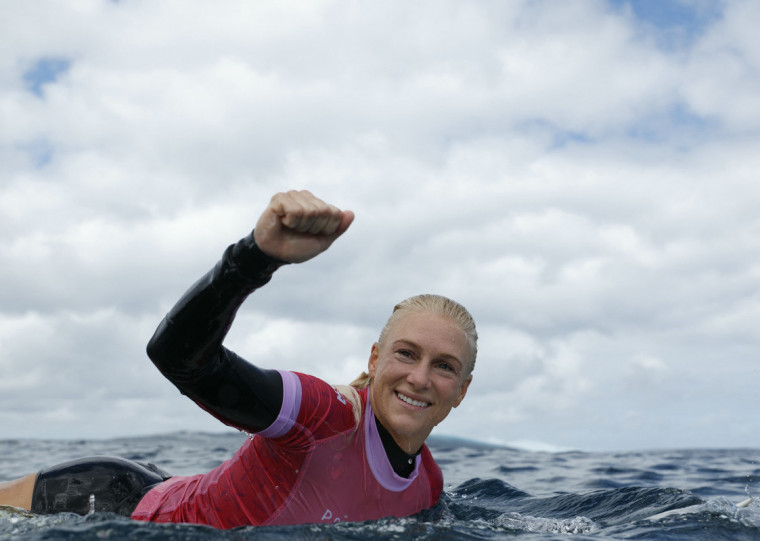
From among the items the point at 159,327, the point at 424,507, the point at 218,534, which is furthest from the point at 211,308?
the point at 424,507

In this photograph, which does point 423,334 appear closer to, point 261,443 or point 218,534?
point 261,443

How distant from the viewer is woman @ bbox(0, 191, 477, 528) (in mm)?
3318

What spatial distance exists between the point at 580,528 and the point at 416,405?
225cm

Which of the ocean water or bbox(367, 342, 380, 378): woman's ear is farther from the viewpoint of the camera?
bbox(367, 342, 380, 378): woman's ear

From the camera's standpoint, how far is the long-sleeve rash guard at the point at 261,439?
10.9 ft

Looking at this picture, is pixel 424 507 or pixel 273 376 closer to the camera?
pixel 273 376

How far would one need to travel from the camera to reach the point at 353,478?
430 centimetres

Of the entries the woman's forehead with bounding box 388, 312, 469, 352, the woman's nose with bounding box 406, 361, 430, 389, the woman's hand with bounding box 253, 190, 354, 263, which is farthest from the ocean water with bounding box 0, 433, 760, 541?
the woman's hand with bounding box 253, 190, 354, 263

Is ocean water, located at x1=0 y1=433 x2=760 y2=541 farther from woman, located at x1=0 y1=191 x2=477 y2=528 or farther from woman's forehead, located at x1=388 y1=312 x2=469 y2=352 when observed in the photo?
woman's forehead, located at x1=388 y1=312 x2=469 y2=352

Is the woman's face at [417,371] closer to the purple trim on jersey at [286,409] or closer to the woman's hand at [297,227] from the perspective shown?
the purple trim on jersey at [286,409]

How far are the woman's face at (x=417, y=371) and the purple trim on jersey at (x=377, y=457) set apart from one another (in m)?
0.08

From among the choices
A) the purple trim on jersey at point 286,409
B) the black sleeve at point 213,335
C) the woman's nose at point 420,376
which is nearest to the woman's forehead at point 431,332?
the woman's nose at point 420,376

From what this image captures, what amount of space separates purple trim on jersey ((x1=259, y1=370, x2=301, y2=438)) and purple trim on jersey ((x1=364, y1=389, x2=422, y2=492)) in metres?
0.64

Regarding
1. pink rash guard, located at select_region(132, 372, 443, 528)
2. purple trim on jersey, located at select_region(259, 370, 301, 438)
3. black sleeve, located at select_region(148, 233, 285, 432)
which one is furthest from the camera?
pink rash guard, located at select_region(132, 372, 443, 528)
